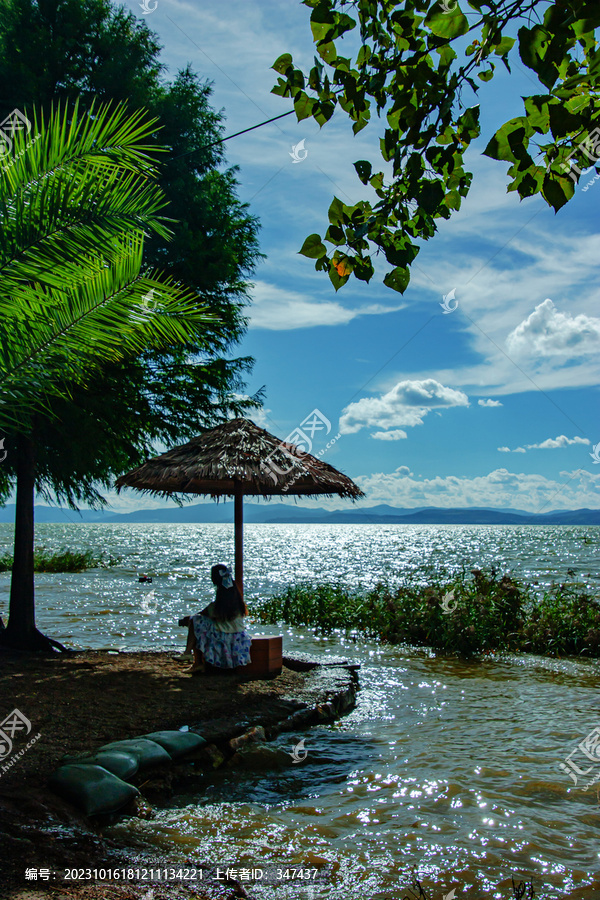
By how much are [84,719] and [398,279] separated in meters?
5.34

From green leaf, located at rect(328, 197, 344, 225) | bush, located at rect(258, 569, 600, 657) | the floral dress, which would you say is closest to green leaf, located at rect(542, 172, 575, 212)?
green leaf, located at rect(328, 197, 344, 225)

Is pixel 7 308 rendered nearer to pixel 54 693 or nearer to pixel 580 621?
pixel 54 693

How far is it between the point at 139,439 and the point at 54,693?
16.9ft

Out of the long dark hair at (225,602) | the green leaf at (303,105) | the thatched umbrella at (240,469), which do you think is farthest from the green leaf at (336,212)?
the long dark hair at (225,602)

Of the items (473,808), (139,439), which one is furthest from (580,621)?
(139,439)

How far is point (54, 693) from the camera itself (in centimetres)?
690

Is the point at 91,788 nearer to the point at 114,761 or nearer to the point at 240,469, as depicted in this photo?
the point at 114,761

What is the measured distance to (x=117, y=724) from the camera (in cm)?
618

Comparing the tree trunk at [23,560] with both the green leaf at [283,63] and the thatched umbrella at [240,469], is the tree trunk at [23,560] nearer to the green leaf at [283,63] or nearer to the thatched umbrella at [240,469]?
the thatched umbrella at [240,469]

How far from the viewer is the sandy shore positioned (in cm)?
374

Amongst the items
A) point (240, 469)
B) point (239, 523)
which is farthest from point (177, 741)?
point (239, 523)

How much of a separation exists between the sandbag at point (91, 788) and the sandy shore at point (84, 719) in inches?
3.7

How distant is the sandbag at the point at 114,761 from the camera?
16.7ft

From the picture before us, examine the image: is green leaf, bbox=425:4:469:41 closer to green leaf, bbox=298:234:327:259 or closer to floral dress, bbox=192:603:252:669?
→ green leaf, bbox=298:234:327:259
